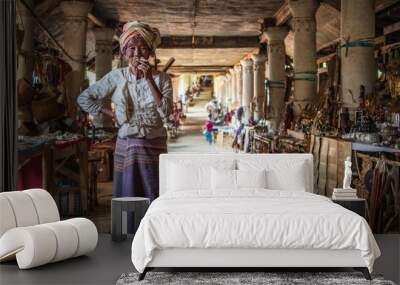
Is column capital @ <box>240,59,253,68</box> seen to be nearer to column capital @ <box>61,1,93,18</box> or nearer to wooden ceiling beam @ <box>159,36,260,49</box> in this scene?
wooden ceiling beam @ <box>159,36,260,49</box>

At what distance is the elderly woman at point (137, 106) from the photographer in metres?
6.23

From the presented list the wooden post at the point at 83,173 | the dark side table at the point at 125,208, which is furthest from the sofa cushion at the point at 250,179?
the wooden post at the point at 83,173

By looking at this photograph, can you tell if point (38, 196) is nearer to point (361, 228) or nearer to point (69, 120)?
point (361, 228)

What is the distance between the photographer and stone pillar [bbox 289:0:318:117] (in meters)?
10.8

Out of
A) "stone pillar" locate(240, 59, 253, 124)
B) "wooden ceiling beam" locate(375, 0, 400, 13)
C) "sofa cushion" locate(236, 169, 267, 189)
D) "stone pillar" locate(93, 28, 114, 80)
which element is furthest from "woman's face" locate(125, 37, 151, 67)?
"stone pillar" locate(240, 59, 253, 124)

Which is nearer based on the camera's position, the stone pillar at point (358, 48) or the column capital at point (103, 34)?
the stone pillar at point (358, 48)

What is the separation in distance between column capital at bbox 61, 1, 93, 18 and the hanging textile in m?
3.14

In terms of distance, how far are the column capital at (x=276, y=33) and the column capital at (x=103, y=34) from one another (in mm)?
2870

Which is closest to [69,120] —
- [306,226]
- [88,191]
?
[88,191]

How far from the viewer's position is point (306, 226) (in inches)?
185

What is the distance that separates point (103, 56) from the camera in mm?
11125

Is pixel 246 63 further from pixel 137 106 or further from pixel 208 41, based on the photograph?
pixel 137 106

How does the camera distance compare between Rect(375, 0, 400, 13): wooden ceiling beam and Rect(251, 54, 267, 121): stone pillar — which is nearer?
Rect(375, 0, 400, 13): wooden ceiling beam

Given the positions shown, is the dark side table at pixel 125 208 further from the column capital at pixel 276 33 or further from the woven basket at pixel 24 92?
the column capital at pixel 276 33
